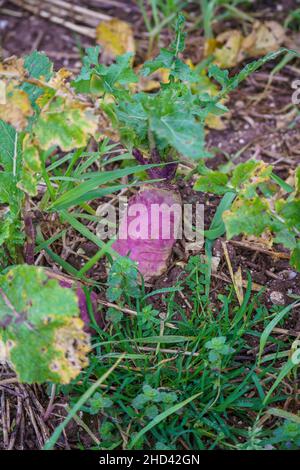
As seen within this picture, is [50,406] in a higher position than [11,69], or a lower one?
lower

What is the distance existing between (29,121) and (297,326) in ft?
3.02

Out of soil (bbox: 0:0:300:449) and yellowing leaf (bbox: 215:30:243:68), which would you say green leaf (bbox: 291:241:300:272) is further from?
yellowing leaf (bbox: 215:30:243:68)

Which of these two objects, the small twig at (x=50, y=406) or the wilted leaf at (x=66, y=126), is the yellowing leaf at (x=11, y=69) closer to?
the wilted leaf at (x=66, y=126)

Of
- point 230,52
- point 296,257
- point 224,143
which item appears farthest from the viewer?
point 230,52

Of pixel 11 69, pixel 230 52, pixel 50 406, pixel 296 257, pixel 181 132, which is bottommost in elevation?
pixel 50 406

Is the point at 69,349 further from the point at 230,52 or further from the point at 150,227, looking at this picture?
the point at 230,52

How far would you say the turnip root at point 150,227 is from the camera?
66.0 inches

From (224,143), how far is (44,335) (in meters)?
1.20

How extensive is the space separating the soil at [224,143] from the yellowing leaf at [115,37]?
9 centimetres

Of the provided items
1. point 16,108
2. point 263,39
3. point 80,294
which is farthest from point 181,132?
point 263,39

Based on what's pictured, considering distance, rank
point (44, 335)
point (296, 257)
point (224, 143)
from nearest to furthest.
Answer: point (44, 335) < point (296, 257) < point (224, 143)

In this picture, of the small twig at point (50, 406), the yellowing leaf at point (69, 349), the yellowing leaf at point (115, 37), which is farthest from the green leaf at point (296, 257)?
the yellowing leaf at point (115, 37)

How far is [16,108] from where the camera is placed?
1.33m
